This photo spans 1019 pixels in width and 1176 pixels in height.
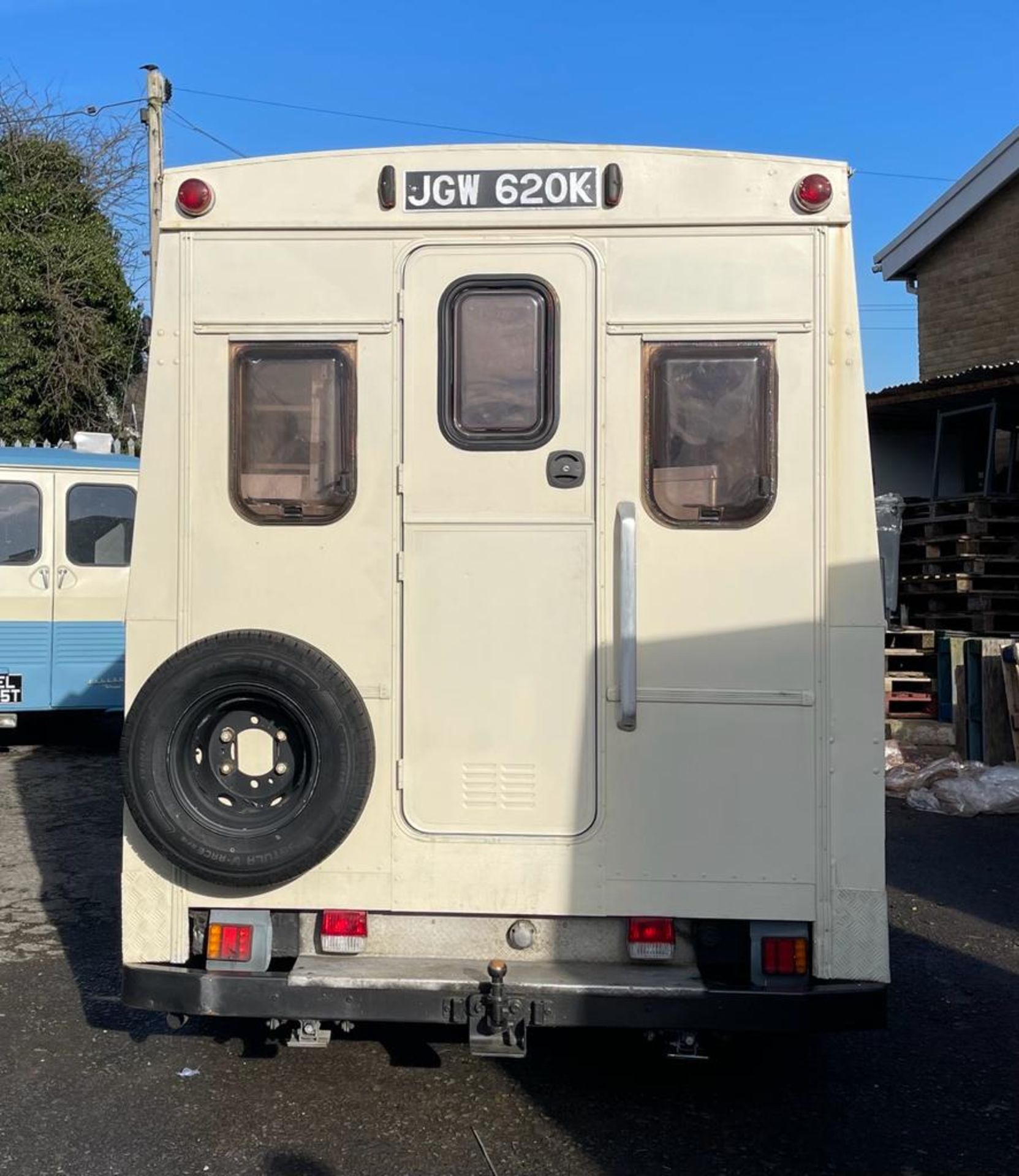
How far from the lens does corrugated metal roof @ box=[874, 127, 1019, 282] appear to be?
50.6 ft

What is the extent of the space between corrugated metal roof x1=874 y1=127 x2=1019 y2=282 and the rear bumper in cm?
1415

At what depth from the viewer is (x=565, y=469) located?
13.1 feet

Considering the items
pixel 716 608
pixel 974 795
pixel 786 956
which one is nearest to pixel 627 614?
pixel 716 608

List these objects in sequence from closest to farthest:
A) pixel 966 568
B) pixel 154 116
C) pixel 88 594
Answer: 1. pixel 88 594
2. pixel 966 568
3. pixel 154 116

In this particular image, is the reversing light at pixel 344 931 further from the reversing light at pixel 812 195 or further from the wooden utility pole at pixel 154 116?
the wooden utility pole at pixel 154 116

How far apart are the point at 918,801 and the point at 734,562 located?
611 cm

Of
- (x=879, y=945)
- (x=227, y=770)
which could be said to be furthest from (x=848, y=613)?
(x=227, y=770)

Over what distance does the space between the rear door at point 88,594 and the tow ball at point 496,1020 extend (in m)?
7.85

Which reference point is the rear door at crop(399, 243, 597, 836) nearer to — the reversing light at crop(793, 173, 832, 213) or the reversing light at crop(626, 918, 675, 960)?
the reversing light at crop(626, 918, 675, 960)

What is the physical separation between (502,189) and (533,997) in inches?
101

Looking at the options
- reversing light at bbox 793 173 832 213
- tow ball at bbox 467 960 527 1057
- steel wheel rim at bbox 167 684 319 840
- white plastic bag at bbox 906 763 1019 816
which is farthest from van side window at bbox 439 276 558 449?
white plastic bag at bbox 906 763 1019 816

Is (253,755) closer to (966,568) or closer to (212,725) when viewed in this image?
(212,725)

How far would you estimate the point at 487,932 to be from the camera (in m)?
4.05

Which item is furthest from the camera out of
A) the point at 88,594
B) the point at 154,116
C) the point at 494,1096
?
the point at 154,116
